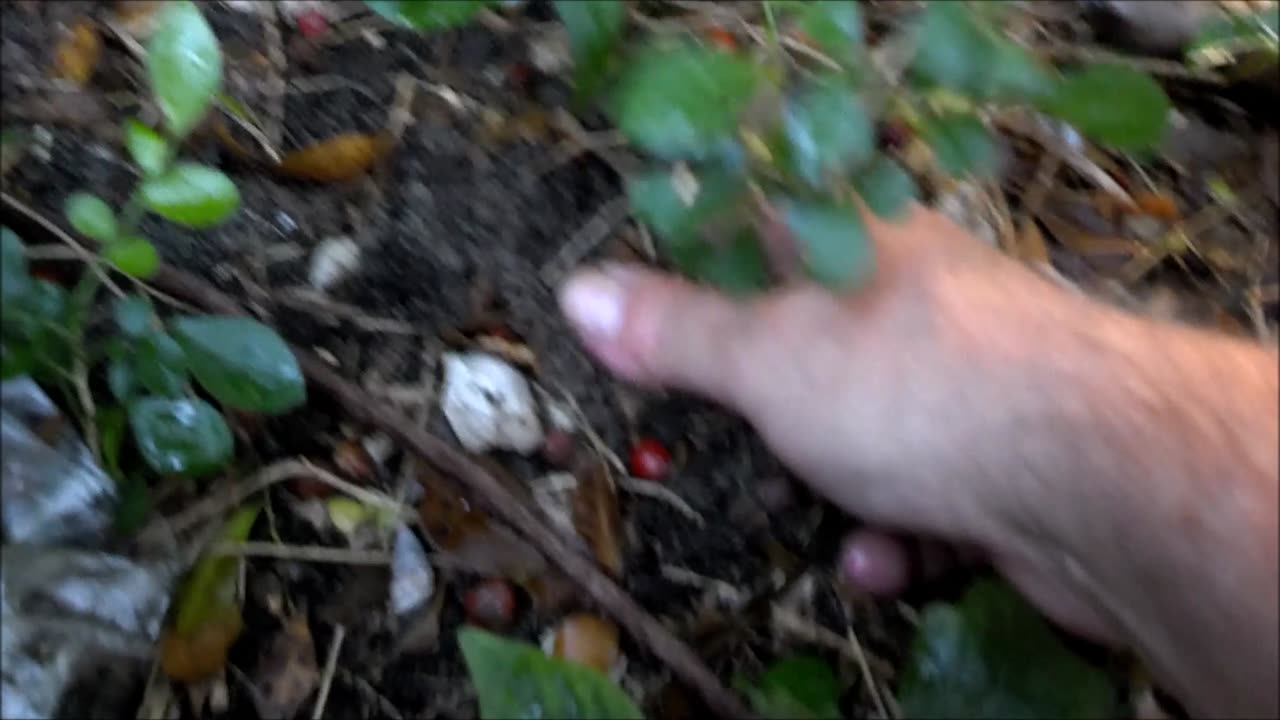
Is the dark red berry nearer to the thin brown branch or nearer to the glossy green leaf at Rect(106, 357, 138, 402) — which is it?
the thin brown branch

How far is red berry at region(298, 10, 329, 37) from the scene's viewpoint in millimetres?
1012

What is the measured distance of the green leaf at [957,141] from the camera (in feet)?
2.30

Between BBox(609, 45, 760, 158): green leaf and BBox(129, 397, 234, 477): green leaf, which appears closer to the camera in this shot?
BBox(609, 45, 760, 158): green leaf

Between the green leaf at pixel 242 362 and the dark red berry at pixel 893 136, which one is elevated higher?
the dark red berry at pixel 893 136

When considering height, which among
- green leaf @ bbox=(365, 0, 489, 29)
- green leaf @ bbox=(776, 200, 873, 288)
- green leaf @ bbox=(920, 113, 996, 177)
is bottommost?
green leaf @ bbox=(365, 0, 489, 29)

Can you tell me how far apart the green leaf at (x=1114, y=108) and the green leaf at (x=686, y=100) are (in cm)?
18

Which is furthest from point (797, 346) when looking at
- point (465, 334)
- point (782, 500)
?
point (465, 334)

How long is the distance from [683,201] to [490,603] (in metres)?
0.31

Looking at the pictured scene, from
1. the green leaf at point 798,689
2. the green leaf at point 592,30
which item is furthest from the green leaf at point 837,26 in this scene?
the green leaf at point 798,689

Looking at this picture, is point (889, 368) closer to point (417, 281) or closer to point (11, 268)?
point (417, 281)

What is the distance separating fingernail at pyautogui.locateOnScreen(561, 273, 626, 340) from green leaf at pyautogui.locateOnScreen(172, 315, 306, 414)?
22cm

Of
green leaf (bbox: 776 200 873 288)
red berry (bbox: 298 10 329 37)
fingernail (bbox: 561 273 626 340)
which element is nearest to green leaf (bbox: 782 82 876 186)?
green leaf (bbox: 776 200 873 288)

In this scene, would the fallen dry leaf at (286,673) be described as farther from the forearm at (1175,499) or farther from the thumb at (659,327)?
the forearm at (1175,499)

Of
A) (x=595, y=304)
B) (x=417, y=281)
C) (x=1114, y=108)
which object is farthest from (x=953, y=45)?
(x=417, y=281)
